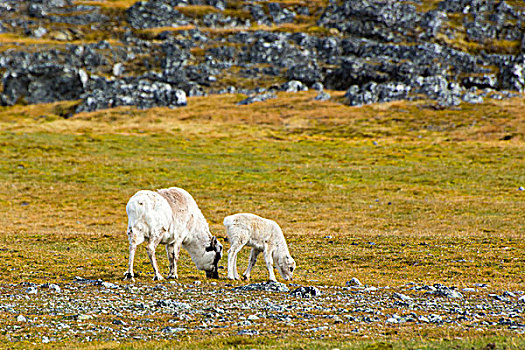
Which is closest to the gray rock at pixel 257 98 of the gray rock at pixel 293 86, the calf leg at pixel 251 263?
the gray rock at pixel 293 86

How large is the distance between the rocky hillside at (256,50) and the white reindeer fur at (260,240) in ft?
314

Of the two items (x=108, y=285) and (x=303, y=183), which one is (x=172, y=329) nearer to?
(x=108, y=285)

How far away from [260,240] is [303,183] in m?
32.8

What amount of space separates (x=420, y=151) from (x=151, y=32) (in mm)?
124177

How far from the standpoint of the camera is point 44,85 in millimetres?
129000

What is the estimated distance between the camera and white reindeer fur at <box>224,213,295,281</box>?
1933 centimetres

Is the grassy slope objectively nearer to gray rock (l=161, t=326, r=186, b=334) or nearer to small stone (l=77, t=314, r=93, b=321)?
gray rock (l=161, t=326, r=186, b=334)

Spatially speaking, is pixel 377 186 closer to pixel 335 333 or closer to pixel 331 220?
pixel 331 220

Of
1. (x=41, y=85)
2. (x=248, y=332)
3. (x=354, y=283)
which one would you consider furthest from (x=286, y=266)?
(x=41, y=85)

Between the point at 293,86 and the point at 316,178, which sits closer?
the point at 316,178

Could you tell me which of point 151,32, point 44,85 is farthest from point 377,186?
point 151,32

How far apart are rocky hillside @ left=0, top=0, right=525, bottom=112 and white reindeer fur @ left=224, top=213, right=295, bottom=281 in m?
95.7

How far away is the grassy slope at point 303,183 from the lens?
23.0 m

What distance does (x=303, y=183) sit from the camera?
52.2 meters
